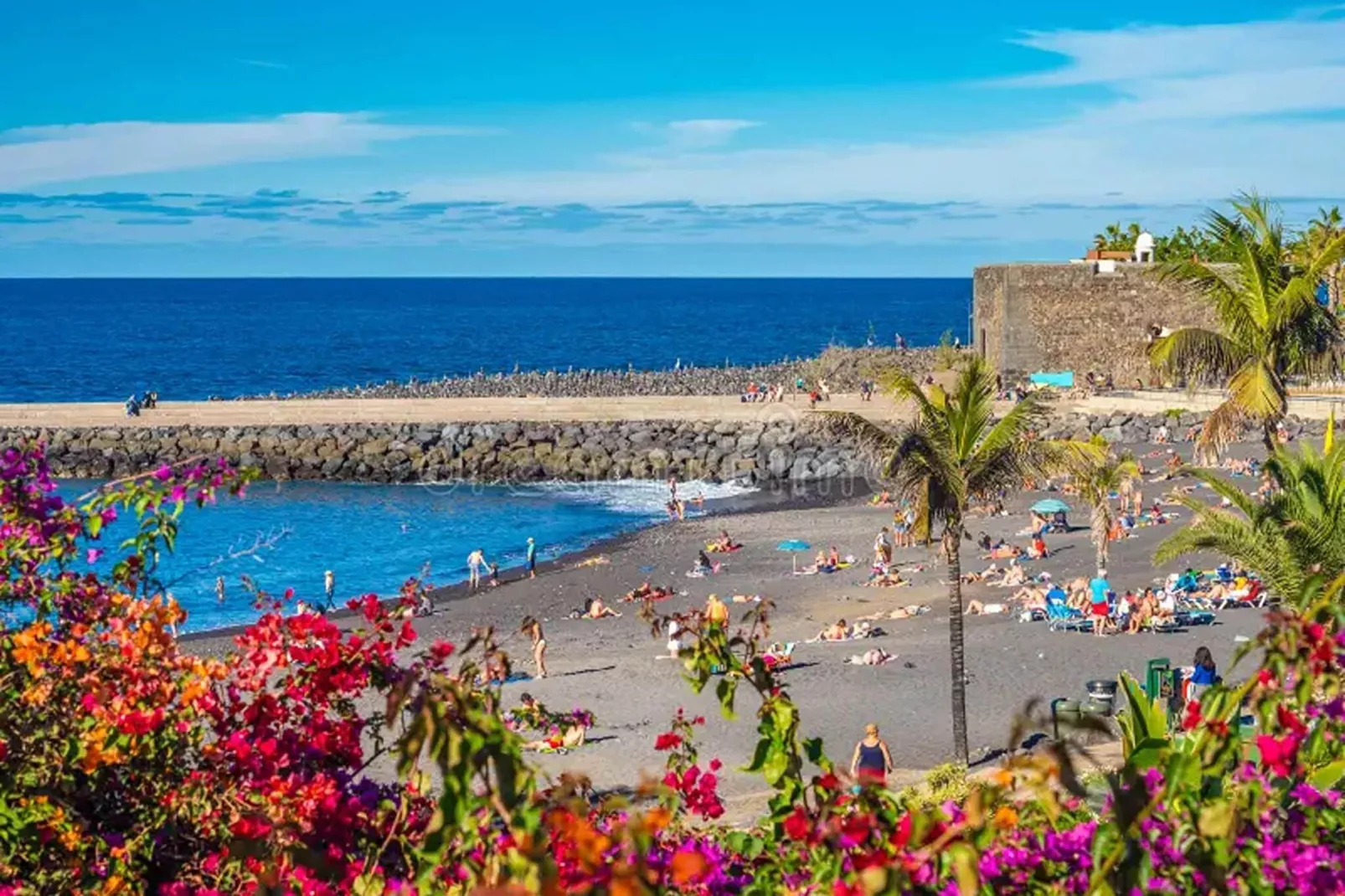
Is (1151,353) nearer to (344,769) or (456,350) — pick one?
(344,769)

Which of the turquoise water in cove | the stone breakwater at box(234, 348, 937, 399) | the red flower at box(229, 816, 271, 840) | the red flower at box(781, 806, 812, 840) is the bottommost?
the turquoise water in cove

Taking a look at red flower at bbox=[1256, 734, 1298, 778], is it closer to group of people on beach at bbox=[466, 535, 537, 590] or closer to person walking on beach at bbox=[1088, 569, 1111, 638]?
person walking on beach at bbox=[1088, 569, 1111, 638]

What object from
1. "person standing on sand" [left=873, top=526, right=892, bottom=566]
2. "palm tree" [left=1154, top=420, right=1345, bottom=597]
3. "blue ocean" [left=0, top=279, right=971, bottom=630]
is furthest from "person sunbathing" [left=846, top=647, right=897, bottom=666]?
"blue ocean" [left=0, top=279, right=971, bottom=630]

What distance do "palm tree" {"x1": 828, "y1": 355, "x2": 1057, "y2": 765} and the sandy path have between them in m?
33.9

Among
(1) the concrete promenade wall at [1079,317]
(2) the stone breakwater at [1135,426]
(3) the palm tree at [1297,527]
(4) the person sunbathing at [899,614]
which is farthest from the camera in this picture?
(1) the concrete promenade wall at [1079,317]

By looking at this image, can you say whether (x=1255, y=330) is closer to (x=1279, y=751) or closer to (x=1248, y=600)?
(x=1248, y=600)

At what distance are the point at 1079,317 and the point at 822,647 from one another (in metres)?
31.9

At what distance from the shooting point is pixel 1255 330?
1738 cm

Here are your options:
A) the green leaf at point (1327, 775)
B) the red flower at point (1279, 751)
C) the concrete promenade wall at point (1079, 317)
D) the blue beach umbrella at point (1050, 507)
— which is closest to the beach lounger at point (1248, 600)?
the blue beach umbrella at point (1050, 507)

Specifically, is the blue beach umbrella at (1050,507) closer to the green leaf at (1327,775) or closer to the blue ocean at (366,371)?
the blue ocean at (366,371)

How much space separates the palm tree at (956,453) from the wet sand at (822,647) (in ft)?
7.82

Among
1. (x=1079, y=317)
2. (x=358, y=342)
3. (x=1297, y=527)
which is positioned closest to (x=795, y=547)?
(x=1297, y=527)

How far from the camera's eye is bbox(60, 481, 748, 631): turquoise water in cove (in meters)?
34.2

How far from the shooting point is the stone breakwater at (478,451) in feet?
154
